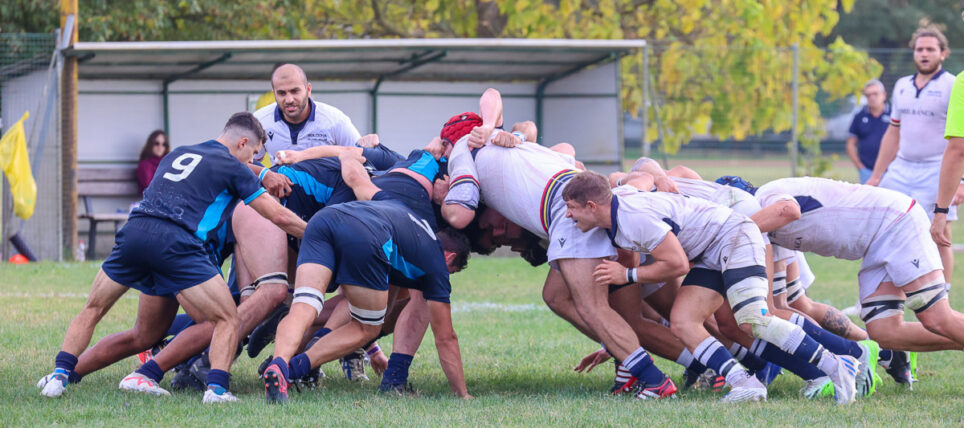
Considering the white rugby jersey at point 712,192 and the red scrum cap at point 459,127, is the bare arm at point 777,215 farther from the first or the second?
the red scrum cap at point 459,127

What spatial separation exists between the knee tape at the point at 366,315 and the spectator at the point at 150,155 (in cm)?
922

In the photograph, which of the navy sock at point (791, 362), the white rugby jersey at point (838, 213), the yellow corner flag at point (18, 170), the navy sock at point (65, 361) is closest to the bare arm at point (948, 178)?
the white rugby jersey at point (838, 213)

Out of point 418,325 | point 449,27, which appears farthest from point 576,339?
point 449,27

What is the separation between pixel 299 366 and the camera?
218 inches

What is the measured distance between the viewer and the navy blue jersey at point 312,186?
6.47 m

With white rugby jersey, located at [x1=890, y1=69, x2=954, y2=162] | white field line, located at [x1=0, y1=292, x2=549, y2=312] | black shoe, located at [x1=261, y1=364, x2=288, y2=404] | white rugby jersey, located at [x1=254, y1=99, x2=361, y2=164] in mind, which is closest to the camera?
black shoe, located at [x1=261, y1=364, x2=288, y2=404]

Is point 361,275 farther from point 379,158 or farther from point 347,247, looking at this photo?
point 379,158

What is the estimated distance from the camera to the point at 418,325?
19.8 ft

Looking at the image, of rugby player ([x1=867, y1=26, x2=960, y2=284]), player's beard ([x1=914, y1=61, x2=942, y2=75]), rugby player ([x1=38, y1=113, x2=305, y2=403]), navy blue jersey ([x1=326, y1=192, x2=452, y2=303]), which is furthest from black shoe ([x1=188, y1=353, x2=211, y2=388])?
player's beard ([x1=914, y1=61, x2=942, y2=75])

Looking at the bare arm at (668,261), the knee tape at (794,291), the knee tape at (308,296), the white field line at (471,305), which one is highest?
the bare arm at (668,261)

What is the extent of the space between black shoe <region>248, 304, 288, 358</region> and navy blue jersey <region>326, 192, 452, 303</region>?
0.85 meters

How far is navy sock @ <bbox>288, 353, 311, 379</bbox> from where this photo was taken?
18.0 feet

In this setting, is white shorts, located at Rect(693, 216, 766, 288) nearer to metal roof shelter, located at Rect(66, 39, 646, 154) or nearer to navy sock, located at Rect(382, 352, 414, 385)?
navy sock, located at Rect(382, 352, 414, 385)

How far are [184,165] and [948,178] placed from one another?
14.2ft
